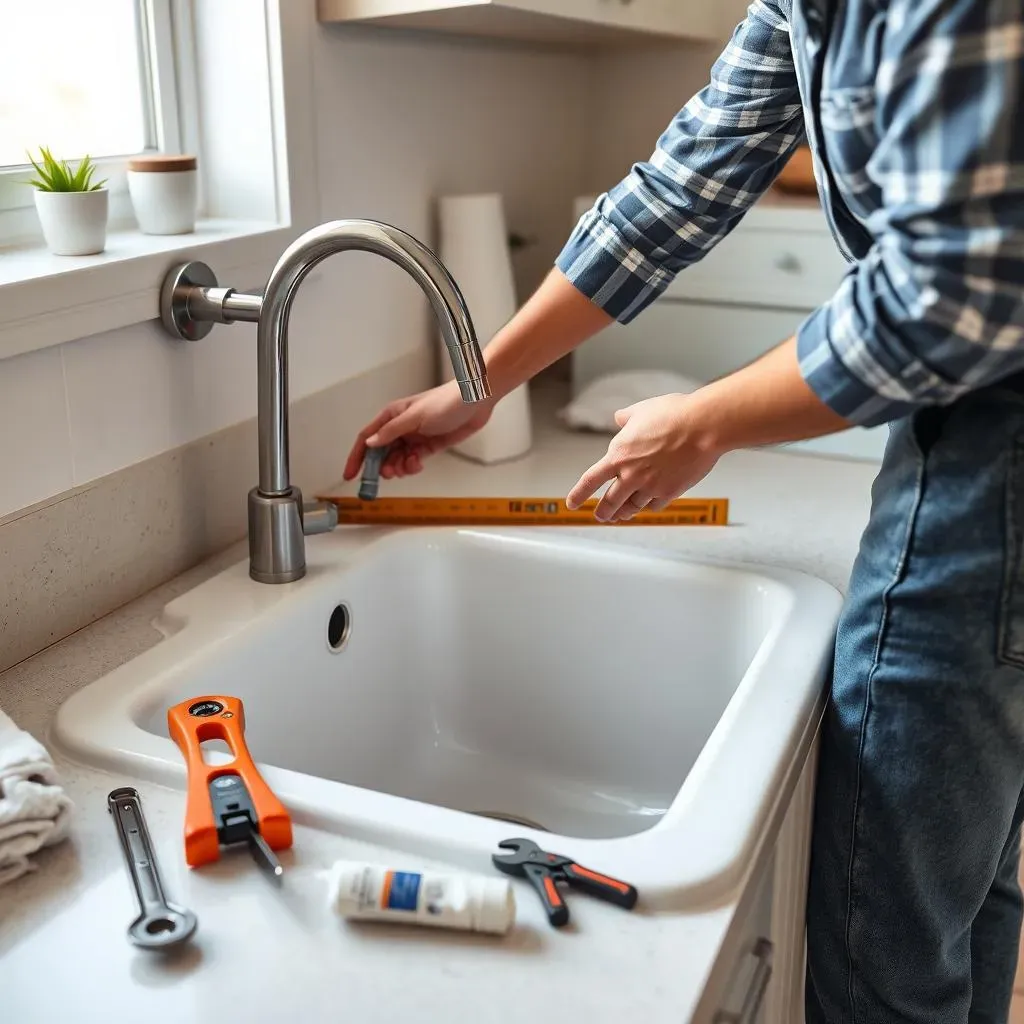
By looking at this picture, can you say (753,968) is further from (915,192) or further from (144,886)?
(915,192)

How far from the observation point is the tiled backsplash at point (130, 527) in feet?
3.16

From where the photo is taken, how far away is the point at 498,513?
1.26 meters

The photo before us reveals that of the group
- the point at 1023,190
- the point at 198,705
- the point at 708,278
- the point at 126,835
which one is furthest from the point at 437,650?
the point at 1023,190

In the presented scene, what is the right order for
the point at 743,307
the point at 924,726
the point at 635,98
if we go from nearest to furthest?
the point at 924,726
the point at 743,307
the point at 635,98

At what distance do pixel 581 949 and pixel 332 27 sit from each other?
3.26 ft

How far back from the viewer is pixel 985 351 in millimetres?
643

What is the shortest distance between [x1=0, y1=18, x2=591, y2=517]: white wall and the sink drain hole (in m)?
0.22

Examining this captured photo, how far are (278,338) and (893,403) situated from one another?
53cm

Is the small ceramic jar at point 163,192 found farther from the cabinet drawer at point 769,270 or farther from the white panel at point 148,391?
the cabinet drawer at point 769,270

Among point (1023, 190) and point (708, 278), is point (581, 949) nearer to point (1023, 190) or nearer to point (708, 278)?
point (1023, 190)

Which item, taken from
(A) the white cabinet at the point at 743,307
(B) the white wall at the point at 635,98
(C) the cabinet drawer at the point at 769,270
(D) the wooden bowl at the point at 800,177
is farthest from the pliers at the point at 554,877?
(B) the white wall at the point at 635,98

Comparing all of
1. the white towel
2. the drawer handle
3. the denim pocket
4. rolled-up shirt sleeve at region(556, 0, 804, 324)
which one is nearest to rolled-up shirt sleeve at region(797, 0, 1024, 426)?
the denim pocket

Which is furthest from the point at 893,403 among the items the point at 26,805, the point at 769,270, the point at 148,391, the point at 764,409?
the point at 769,270

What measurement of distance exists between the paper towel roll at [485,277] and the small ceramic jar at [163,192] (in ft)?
1.36
